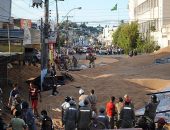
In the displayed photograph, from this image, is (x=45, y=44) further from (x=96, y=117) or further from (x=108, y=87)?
(x=96, y=117)

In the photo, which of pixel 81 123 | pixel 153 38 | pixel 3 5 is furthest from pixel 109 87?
pixel 153 38

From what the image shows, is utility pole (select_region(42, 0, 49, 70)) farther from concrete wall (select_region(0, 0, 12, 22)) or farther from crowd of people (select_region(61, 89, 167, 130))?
crowd of people (select_region(61, 89, 167, 130))

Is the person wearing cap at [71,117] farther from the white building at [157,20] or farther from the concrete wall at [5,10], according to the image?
the white building at [157,20]

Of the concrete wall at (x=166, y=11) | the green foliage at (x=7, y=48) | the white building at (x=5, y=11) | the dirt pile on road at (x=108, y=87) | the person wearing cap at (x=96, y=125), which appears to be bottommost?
the dirt pile on road at (x=108, y=87)

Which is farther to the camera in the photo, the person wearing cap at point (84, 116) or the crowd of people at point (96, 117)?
the person wearing cap at point (84, 116)

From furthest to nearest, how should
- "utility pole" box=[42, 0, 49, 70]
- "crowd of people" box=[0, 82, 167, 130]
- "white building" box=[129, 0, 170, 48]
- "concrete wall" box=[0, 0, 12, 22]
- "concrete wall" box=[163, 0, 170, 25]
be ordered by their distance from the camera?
"concrete wall" box=[163, 0, 170, 25] → "white building" box=[129, 0, 170, 48] → "concrete wall" box=[0, 0, 12, 22] → "utility pole" box=[42, 0, 49, 70] → "crowd of people" box=[0, 82, 167, 130]

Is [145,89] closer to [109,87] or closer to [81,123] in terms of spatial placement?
[109,87]

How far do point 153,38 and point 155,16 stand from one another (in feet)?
15.4

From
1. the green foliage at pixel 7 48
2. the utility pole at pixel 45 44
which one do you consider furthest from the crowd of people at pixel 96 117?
the green foliage at pixel 7 48

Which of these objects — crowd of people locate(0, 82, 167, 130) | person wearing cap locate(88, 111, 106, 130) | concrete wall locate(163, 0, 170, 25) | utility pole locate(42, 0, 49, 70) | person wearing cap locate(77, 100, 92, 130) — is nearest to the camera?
crowd of people locate(0, 82, 167, 130)

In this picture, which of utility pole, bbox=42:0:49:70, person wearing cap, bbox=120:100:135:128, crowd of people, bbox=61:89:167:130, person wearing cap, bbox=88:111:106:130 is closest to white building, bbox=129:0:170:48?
utility pole, bbox=42:0:49:70

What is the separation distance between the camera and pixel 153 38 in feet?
280

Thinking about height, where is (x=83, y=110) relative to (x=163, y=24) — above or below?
below

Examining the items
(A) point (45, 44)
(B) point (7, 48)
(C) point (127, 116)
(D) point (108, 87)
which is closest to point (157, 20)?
(A) point (45, 44)
